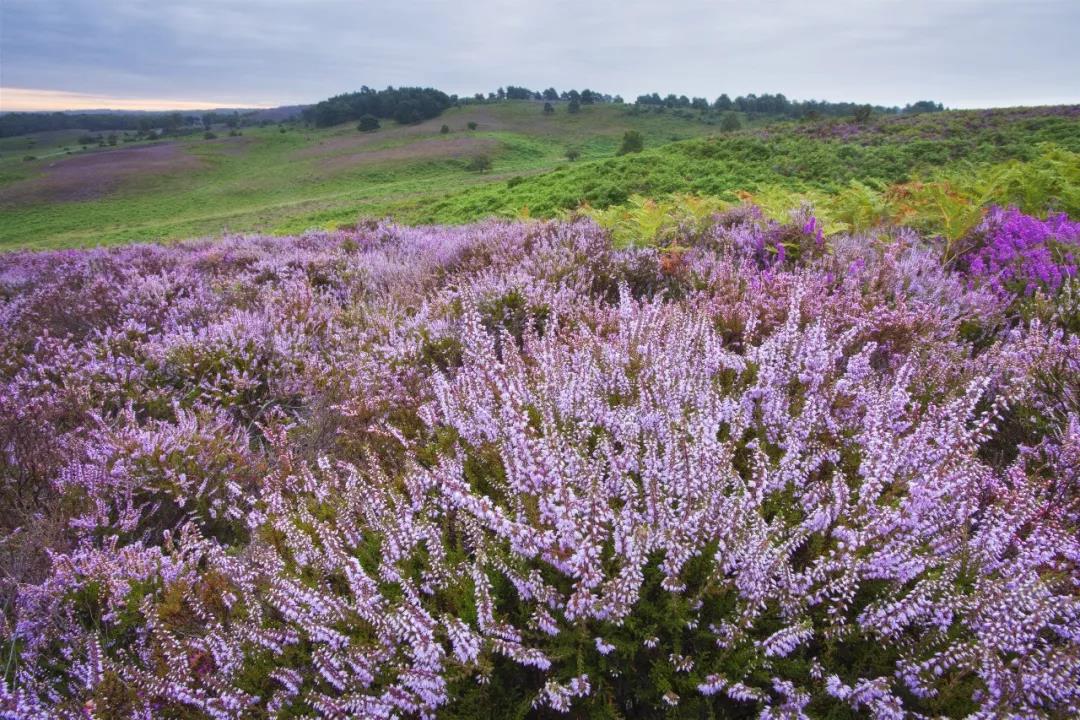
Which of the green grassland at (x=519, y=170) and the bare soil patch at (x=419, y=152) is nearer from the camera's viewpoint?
the green grassland at (x=519, y=170)

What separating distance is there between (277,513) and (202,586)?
0.38 m

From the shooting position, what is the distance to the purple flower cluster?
413 cm

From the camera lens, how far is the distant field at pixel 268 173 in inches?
1139

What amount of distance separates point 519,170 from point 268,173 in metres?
21.2

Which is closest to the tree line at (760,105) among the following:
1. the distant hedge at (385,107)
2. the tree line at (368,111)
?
the tree line at (368,111)

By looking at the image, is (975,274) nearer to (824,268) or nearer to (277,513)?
(824,268)

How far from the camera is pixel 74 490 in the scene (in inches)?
119

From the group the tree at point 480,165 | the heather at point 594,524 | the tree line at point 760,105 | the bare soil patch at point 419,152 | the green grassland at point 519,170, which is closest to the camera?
the heather at point 594,524

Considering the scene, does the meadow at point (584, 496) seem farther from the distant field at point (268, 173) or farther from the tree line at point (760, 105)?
the tree line at point (760, 105)

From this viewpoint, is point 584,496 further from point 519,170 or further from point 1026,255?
point 519,170

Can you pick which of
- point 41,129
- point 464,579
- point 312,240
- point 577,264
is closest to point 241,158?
point 41,129

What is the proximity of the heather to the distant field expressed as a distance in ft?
56.0

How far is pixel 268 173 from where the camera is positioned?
46.8m

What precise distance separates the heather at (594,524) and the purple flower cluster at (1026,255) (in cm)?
4
